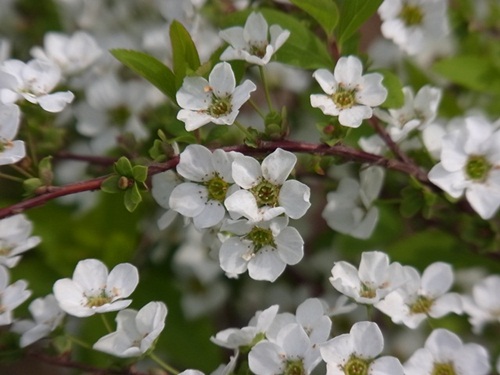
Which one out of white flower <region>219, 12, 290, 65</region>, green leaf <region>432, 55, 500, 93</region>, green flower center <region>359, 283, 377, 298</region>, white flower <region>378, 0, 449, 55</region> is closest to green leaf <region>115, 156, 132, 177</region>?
white flower <region>219, 12, 290, 65</region>

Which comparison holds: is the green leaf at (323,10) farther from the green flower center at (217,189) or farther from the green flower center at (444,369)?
the green flower center at (444,369)

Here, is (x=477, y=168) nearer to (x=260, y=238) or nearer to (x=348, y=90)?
(x=348, y=90)

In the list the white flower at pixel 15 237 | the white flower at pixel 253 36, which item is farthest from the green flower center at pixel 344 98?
the white flower at pixel 15 237

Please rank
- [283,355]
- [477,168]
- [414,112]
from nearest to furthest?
1. [283,355]
2. [477,168]
3. [414,112]

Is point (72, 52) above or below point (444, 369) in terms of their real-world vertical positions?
above

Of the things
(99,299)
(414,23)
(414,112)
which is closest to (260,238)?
(99,299)
